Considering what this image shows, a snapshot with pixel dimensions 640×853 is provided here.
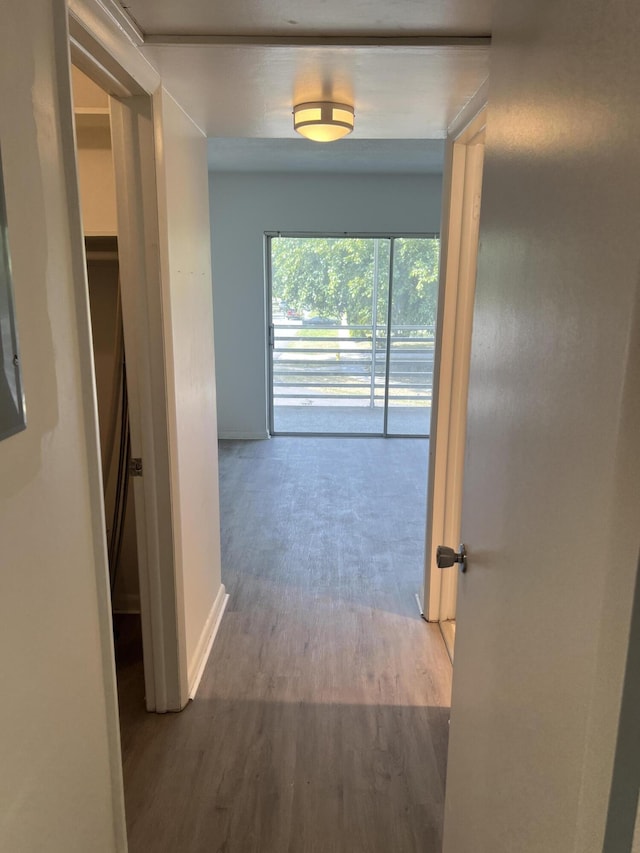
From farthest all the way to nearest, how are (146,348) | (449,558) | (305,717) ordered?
(305,717) < (146,348) < (449,558)

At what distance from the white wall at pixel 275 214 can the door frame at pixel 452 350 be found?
3.35 m

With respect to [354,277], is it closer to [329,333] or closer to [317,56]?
[329,333]

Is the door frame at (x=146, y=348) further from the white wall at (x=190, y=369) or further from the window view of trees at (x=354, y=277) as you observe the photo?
the window view of trees at (x=354, y=277)

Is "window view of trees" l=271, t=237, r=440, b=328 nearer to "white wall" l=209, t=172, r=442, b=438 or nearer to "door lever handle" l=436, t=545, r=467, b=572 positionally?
"white wall" l=209, t=172, r=442, b=438

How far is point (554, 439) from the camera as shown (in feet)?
2.56

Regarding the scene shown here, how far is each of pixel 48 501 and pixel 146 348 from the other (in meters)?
0.95

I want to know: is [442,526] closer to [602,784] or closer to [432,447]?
[432,447]

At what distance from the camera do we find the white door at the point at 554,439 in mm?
606

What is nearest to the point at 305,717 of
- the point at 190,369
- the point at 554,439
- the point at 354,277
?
the point at 190,369

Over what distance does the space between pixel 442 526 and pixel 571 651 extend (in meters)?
2.00

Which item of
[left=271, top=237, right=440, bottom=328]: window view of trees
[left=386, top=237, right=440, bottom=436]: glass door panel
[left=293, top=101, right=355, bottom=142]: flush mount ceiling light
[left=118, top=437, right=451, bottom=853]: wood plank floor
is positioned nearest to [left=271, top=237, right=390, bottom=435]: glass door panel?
[left=271, top=237, right=440, bottom=328]: window view of trees

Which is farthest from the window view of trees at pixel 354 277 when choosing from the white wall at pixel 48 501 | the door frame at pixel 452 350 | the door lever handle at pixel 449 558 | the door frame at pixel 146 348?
the white wall at pixel 48 501

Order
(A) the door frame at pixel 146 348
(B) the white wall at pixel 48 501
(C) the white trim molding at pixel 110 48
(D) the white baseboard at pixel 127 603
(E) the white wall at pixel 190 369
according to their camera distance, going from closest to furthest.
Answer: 1. (B) the white wall at pixel 48 501
2. (C) the white trim molding at pixel 110 48
3. (A) the door frame at pixel 146 348
4. (E) the white wall at pixel 190 369
5. (D) the white baseboard at pixel 127 603

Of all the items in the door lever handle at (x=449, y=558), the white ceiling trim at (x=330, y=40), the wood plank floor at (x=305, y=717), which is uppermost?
the white ceiling trim at (x=330, y=40)
